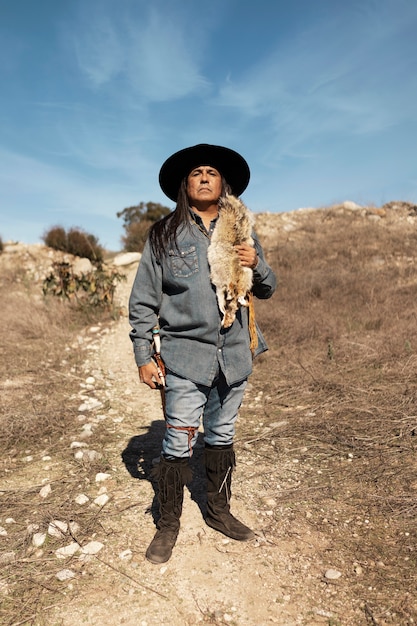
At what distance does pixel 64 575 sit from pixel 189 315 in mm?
1568

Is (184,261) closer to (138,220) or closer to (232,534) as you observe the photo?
(232,534)

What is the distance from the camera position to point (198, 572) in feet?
7.98

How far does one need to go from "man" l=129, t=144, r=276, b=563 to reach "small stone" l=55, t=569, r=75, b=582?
42 cm

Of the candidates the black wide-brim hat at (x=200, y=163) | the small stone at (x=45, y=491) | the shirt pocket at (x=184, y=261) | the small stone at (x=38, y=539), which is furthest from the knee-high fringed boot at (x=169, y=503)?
the black wide-brim hat at (x=200, y=163)

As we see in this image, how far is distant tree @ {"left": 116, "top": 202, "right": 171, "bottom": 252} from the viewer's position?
53.1ft

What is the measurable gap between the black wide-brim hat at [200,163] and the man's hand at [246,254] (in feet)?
1.88

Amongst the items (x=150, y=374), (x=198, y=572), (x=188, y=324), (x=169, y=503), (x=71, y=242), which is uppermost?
(x=71, y=242)

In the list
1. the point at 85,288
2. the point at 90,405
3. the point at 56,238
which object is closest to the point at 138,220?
the point at 56,238

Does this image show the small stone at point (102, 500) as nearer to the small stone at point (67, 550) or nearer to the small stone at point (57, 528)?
the small stone at point (57, 528)

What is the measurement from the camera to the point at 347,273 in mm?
10227

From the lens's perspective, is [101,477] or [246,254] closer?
[246,254]

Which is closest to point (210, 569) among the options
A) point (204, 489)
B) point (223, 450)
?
point (223, 450)

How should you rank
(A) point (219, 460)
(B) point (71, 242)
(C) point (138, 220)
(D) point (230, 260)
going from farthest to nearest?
(C) point (138, 220)
(B) point (71, 242)
(A) point (219, 460)
(D) point (230, 260)

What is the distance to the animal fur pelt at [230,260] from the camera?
98.5 inches
